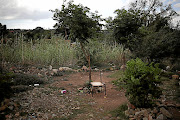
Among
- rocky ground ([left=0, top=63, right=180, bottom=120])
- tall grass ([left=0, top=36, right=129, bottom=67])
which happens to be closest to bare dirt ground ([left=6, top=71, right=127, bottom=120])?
rocky ground ([left=0, top=63, right=180, bottom=120])

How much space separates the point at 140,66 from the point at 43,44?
8001 mm

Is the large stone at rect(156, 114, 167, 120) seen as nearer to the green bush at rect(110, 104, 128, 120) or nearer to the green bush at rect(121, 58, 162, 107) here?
the green bush at rect(121, 58, 162, 107)

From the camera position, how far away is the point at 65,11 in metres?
5.05

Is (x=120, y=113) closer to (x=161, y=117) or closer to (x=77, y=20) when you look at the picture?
(x=161, y=117)

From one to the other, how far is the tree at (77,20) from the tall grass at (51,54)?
12.0 ft

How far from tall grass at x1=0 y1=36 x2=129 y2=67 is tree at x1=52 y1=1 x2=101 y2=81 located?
366 centimetres

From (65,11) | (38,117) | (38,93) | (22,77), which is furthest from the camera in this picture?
(22,77)

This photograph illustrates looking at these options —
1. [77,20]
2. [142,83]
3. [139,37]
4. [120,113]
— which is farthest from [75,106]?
[139,37]

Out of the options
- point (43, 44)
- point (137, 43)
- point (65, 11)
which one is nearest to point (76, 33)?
point (65, 11)

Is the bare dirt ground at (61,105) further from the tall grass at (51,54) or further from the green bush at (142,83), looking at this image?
the tall grass at (51,54)

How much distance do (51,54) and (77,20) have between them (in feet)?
15.4

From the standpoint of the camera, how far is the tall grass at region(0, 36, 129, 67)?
768cm

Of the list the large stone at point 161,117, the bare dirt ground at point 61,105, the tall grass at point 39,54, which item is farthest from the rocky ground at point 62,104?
the tall grass at point 39,54

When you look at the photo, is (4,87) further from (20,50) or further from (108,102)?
(20,50)
